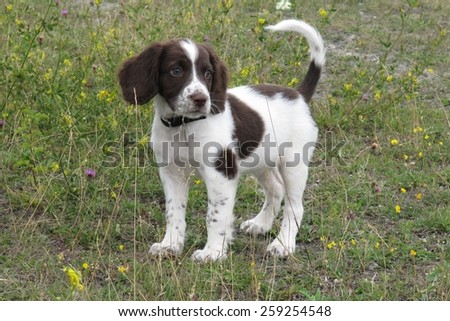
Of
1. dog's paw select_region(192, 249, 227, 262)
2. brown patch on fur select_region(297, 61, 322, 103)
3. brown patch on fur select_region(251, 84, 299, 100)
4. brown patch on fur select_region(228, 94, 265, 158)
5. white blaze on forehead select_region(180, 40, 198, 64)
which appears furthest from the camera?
brown patch on fur select_region(297, 61, 322, 103)

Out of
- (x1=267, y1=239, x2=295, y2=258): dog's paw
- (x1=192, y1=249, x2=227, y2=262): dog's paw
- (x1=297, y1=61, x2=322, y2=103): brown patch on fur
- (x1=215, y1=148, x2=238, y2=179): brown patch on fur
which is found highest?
(x1=297, y1=61, x2=322, y2=103): brown patch on fur

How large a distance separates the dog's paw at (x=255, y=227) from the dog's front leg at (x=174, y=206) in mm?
495

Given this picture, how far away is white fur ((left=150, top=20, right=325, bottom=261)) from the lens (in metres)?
4.39

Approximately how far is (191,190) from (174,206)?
0.69 m

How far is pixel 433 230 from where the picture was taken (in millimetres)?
4863

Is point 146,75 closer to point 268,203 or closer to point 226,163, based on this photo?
point 226,163

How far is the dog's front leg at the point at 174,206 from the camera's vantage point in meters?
4.52

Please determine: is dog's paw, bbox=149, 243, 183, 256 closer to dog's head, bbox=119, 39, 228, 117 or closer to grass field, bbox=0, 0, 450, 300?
grass field, bbox=0, 0, 450, 300

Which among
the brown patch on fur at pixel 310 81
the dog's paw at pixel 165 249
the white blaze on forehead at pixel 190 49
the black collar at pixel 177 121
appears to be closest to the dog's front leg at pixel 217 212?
the dog's paw at pixel 165 249

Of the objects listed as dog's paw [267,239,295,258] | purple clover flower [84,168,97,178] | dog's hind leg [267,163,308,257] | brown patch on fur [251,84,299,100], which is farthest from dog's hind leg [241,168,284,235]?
purple clover flower [84,168,97,178]

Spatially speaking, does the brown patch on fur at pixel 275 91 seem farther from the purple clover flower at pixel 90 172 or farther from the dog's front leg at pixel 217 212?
the purple clover flower at pixel 90 172

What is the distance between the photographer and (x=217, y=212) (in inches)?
174

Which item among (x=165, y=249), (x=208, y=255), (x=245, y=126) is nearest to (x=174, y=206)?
(x=165, y=249)

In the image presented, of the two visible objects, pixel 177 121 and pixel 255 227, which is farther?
pixel 255 227
